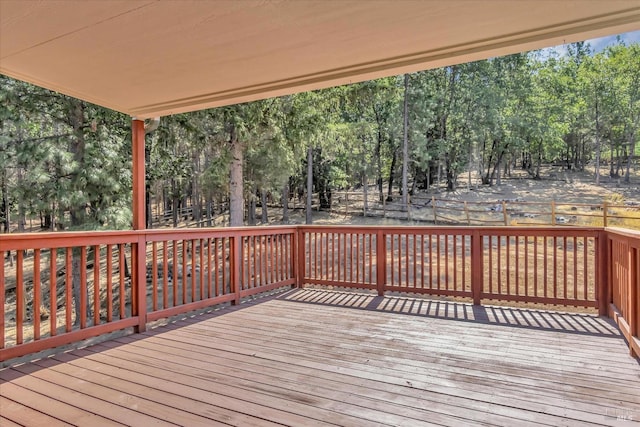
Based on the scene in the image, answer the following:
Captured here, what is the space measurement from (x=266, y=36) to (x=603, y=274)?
3989 mm

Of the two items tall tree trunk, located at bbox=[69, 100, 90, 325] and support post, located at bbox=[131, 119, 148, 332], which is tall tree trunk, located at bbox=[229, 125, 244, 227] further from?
support post, located at bbox=[131, 119, 148, 332]

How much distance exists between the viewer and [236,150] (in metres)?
9.73

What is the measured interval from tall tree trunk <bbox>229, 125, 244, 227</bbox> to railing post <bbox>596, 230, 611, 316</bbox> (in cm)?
776

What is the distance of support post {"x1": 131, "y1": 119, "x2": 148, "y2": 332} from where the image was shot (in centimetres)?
355

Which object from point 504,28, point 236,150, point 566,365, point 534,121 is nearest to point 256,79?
point 504,28

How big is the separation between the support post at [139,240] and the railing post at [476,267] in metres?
3.59

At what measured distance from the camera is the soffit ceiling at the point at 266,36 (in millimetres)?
2090

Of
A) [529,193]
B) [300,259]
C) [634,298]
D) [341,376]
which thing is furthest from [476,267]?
[529,193]

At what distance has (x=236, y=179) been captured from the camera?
997cm

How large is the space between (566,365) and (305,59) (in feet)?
9.54

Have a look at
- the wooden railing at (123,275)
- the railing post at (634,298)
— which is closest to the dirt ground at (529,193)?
the wooden railing at (123,275)

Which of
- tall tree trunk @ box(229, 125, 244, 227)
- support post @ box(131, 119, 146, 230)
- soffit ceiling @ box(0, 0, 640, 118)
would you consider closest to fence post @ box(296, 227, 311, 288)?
support post @ box(131, 119, 146, 230)

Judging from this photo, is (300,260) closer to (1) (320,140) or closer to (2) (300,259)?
(2) (300,259)

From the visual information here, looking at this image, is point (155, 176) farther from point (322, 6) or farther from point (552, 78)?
point (552, 78)
